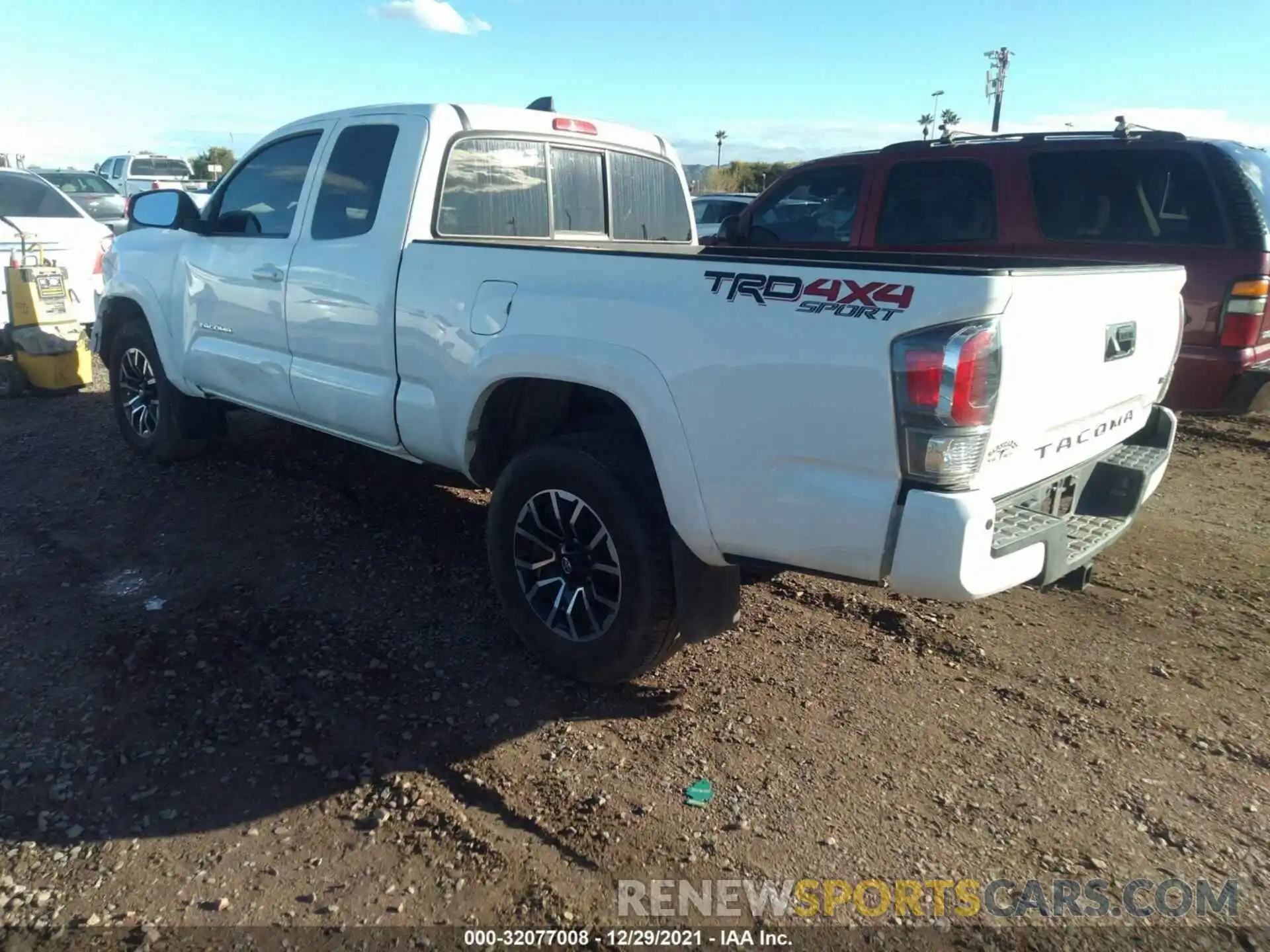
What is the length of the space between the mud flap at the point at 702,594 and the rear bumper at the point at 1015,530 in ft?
1.97

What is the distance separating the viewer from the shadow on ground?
2.93 meters

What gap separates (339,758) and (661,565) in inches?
48.0

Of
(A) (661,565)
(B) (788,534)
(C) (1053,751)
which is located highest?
(B) (788,534)

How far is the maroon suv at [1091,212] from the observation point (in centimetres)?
534

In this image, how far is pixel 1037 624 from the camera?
13.4 ft

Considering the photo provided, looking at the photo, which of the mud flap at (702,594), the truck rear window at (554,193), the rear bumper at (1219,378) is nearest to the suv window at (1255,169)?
the rear bumper at (1219,378)

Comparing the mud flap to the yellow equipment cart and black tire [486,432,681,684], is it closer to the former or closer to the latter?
black tire [486,432,681,684]

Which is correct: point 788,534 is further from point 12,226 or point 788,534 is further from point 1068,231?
point 12,226

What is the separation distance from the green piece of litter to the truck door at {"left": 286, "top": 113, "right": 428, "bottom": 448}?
198 centimetres

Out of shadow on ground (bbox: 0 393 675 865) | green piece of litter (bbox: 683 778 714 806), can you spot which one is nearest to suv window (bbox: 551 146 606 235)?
shadow on ground (bbox: 0 393 675 865)

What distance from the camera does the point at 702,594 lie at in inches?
124

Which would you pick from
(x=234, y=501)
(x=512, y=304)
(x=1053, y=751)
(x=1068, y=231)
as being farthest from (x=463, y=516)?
(x=1068, y=231)

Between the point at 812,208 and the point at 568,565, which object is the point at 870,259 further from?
the point at 812,208

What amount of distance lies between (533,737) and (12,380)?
22.9ft
